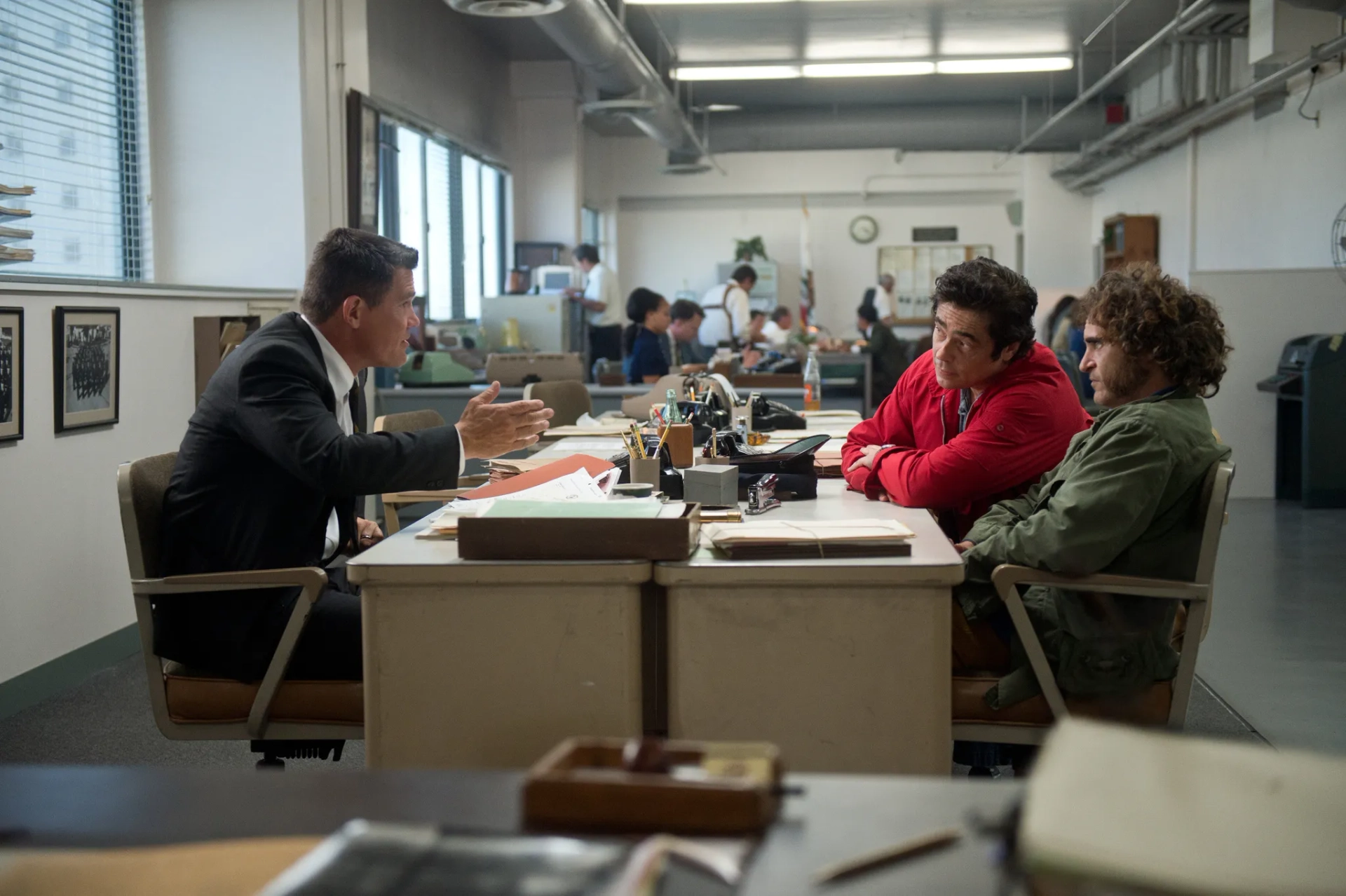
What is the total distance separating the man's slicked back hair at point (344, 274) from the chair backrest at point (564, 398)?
238cm

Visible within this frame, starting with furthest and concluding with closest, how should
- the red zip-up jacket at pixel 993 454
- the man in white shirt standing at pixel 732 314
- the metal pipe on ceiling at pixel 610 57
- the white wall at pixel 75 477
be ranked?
the man in white shirt standing at pixel 732 314 < the metal pipe on ceiling at pixel 610 57 < the white wall at pixel 75 477 < the red zip-up jacket at pixel 993 454

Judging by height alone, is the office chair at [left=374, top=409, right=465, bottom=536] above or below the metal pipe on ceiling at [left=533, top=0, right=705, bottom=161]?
below

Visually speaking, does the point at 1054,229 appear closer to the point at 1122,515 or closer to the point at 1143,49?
the point at 1143,49

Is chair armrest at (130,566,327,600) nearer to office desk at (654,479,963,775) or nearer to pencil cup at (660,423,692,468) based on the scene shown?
office desk at (654,479,963,775)

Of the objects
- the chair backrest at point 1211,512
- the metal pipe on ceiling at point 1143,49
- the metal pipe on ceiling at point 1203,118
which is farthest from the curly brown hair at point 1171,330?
the metal pipe on ceiling at point 1143,49

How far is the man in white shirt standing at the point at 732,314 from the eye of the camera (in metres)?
11.3

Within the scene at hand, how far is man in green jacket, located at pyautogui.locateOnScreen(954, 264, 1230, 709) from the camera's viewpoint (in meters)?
2.14

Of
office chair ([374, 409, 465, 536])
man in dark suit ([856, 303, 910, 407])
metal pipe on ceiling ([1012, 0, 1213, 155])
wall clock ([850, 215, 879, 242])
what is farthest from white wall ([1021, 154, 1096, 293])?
office chair ([374, 409, 465, 536])

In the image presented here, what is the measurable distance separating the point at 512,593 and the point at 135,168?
429 centimetres

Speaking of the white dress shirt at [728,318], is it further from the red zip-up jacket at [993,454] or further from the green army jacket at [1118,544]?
the green army jacket at [1118,544]

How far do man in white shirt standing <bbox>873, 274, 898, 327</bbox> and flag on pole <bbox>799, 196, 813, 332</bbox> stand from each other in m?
0.91

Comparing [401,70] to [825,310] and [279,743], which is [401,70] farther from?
[825,310]

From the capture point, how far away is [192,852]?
846mm

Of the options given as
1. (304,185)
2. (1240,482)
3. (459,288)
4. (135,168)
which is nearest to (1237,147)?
(1240,482)
